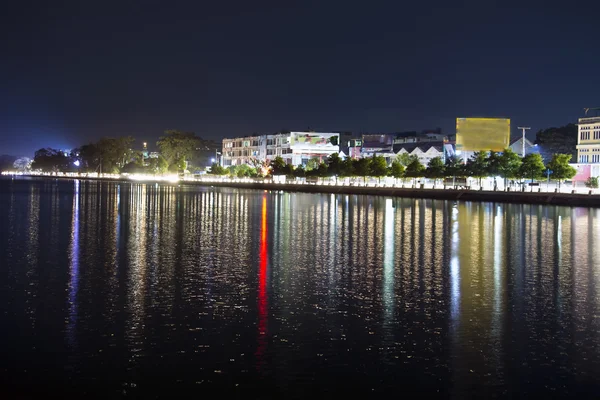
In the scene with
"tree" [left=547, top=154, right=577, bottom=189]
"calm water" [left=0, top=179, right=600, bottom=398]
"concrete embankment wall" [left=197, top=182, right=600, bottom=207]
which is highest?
"tree" [left=547, top=154, right=577, bottom=189]

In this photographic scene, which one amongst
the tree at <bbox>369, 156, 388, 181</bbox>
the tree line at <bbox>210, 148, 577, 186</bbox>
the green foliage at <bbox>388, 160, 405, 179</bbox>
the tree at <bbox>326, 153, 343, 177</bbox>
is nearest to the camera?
the tree line at <bbox>210, 148, 577, 186</bbox>

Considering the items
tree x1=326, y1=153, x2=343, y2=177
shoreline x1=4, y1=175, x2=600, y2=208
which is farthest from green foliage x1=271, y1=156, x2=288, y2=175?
tree x1=326, y1=153, x2=343, y2=177

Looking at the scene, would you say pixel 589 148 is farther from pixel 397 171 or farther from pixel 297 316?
pixel 297 316

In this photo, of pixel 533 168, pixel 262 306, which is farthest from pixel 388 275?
pixel 533 168

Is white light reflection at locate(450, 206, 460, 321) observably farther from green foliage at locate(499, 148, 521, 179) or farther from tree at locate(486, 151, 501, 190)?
tree at locate(486, 151, 501, 190)

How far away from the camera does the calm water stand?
13234mm

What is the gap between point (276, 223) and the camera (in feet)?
152

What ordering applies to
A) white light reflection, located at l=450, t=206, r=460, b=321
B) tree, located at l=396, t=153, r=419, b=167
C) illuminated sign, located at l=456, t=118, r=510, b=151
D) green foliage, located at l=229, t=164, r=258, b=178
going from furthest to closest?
green foliage, located at l=229, t=164, r=258, b=178 < tree, located at l=396, t=153, r=419, b=167 < illuminated sign, located at l=456, t=118, r=510, b=151 < white light reflection, located at l=450, t=206, r=460, b=321

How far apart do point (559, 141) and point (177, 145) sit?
99109 mm

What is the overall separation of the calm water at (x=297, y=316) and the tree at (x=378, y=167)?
7967cm

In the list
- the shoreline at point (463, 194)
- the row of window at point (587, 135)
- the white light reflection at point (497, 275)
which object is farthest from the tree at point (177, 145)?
the white light reflection at point (497, 275)

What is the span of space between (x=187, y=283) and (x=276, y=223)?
24.0m

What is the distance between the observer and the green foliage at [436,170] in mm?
104562

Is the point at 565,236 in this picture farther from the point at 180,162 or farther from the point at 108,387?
the point at 180,162
